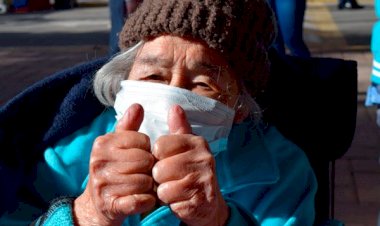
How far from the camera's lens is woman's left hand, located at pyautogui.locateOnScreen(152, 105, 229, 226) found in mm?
1552

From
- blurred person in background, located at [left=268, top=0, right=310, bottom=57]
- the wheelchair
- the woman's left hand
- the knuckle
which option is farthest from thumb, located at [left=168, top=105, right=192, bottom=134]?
blurred person in background, located at [left=268, top=0, right=310, bottom=57]

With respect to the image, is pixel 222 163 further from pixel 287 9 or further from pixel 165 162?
pixel 287 9

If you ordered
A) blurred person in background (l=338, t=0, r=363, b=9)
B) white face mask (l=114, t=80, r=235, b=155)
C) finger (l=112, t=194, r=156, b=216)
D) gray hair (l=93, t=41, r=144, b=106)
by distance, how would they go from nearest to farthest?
1. finger (l=112, t=194, r=156, b=216)
2. white face mask (l=114, t=80, r=235, b=155)
3. gray hair (l=93, t=41, r=144, b=106)
4. blurred person in background (l=338, t=0, r=363, b=9)

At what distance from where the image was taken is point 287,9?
6.57m

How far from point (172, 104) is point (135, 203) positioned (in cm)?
39

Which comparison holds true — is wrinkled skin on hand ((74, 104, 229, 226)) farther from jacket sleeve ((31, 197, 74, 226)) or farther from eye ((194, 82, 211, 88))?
eye ((194, 82, 211, 88))

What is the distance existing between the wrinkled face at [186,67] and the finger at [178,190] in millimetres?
433

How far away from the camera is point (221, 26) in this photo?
1985 mm

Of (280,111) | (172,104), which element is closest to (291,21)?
(280,111)

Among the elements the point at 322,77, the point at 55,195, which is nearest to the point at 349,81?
the point at 322,77

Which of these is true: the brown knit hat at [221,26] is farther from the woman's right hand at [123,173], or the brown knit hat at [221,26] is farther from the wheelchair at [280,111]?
the woman's right hand at [123,173]

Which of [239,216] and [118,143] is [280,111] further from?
[118,143]

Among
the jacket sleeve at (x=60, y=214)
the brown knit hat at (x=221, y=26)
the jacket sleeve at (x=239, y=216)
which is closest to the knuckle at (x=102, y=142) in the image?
the jacket sleeve at (x=60, y=214)

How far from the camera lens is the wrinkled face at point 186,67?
1976mm
